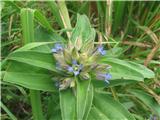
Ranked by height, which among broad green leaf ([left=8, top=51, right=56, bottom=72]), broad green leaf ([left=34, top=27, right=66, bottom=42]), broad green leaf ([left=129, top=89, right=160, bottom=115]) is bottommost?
broad green leaf ([left=129, top=89, right=160, bottom=115])

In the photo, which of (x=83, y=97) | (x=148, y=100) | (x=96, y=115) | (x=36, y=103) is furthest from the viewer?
(x=148, y=100)

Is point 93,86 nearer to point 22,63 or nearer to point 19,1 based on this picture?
point 22,63

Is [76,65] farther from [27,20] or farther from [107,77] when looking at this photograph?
[27,20]

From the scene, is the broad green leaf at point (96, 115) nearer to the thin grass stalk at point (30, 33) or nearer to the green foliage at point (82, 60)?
the green foliage at point (82, 60)

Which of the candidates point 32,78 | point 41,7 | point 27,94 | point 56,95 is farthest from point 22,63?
point 41,7


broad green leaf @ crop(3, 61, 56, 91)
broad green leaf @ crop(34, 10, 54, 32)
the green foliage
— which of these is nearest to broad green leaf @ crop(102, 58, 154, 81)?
the green foliage

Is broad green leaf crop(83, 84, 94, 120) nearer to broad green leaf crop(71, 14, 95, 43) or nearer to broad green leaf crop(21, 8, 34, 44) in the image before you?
broad green leaf crop(71, 14, 95, 43)

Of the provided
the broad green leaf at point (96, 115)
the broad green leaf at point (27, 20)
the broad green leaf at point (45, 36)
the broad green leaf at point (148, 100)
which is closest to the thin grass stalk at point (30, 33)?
the broad green leaf at point (27, 20)


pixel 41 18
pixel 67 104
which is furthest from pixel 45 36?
pixel 67 104
